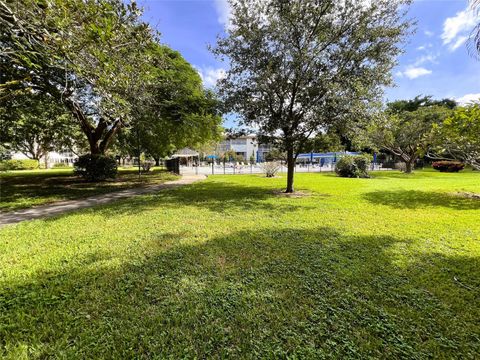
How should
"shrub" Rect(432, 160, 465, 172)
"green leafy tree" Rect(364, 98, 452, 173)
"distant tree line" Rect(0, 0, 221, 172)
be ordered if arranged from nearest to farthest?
"distant tree line" Rect(0, 0, 221, 172)
"green leafy tree" Rect(364, 98, 452, 173)
"shrub" Rect(432, 160, 465, 172)

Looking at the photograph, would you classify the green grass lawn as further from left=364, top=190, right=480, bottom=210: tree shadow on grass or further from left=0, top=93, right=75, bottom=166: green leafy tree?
left=0, top=93, right=75, bottom=166: green leafy tree

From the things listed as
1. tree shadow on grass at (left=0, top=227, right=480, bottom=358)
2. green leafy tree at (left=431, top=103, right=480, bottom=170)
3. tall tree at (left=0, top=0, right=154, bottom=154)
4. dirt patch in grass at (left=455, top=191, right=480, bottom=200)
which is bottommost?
tree shadow on grass at (left=0, top=227, right=480, bottom=358)

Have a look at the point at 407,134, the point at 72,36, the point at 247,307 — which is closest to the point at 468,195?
the point at 247,307

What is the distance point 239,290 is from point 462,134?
20.3 ft

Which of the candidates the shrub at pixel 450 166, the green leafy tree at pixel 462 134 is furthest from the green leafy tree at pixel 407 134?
the green leafy tree at pixel 462 134

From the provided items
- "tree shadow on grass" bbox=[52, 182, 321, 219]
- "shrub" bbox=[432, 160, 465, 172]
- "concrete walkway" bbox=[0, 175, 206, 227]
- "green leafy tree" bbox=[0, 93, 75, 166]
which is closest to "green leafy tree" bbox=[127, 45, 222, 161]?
"green leafy tree" bbox=[0, 93, 75, 166]

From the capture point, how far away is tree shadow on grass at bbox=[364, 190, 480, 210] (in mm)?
7742

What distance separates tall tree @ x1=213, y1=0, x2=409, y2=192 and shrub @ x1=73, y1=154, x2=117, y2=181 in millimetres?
8436

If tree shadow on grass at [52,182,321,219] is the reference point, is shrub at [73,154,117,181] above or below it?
above

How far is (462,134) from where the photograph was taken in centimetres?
542

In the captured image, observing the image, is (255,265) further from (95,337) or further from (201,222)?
(201,222)

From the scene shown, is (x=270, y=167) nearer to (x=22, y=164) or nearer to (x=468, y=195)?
(x=468, y=195)

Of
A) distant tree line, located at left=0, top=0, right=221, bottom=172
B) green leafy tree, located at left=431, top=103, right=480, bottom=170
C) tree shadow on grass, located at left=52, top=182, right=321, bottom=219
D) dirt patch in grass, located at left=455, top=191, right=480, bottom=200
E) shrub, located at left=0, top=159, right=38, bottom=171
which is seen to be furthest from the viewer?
shrub, located at left=0, top=159, right=38, bottom=171

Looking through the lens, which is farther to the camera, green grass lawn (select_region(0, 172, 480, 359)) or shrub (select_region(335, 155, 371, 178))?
shrub (select_region(335, 155, 371, 178))
